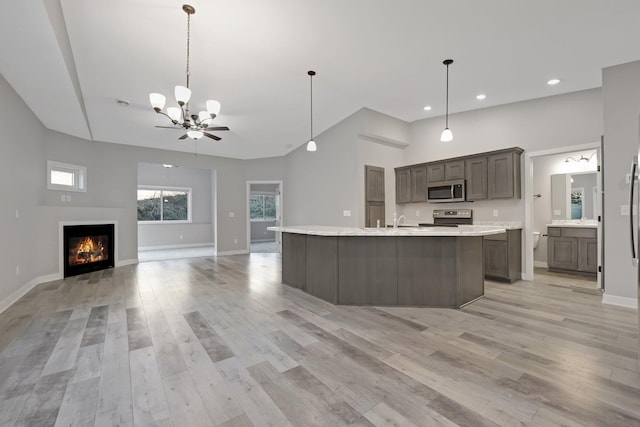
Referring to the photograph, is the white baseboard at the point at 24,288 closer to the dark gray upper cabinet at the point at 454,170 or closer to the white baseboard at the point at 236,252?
the white baseboard at the point at 236,252

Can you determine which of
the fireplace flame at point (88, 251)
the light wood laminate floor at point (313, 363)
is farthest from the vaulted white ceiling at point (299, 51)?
the light wood laminate floor at point (313, 363)

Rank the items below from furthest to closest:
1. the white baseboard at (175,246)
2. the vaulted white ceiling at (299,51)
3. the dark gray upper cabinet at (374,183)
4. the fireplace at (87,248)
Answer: the white baseboard at (175,246) < the dark gray upper cabinet at (374,183) < the fireplace at (87,248) < the vaulted white ceiling at (299,51)

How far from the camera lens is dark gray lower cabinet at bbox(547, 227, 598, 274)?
4887mm

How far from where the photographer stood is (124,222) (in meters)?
6.14

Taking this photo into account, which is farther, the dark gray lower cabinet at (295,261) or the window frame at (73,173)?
the window frame at (73,173)

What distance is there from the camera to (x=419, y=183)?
5.78m

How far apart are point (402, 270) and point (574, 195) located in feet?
15.3

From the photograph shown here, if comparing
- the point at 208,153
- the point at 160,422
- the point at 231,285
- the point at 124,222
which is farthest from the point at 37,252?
the point at 160,422

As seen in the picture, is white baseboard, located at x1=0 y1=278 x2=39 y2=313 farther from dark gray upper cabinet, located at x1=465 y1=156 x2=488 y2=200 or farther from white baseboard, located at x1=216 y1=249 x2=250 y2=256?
dark gray upper cabinet, located at x1=465 y1=156 x2=488 y2=200

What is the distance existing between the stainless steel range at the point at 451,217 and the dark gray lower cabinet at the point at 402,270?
189 cm

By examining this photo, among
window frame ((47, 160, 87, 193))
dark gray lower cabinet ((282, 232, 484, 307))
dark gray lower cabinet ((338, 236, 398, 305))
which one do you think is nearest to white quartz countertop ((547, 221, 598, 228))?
dark gray lower cabinet ((282, 232, 484, 307))

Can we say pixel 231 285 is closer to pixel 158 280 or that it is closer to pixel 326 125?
pixel 158 280

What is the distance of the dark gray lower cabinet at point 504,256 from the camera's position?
14.7 feet

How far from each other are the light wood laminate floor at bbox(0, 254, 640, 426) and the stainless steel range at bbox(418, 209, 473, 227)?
1.97m
